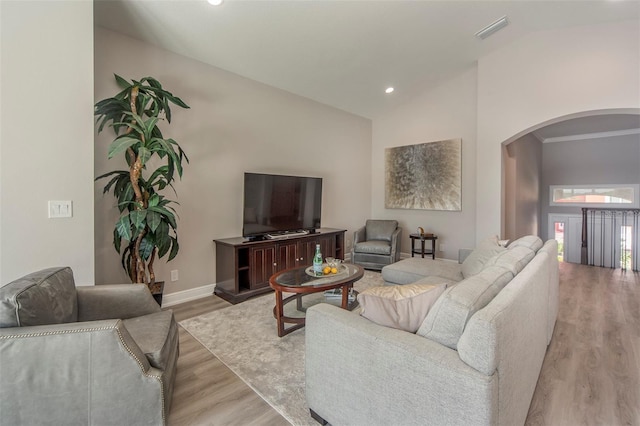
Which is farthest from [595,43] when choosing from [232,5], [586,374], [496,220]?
[232,5]

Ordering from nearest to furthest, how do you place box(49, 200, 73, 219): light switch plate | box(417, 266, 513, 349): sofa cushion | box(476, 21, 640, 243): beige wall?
1. box(417, 266, 513, 349): sofa cushion
2. box(49, 200, 73, 219): light switch plate
3. box(476, 21, 640, 243): beige wall

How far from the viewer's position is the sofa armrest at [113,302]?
6.35 feet

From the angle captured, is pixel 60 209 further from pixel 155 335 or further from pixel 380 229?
pixel 380 229

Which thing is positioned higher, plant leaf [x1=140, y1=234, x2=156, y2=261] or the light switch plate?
the light switch plate

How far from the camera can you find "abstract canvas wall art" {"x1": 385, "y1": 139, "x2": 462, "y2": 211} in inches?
202

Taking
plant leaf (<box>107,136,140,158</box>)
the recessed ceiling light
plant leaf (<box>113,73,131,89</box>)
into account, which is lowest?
plant leaf (<box>107,136,140,158</box>)

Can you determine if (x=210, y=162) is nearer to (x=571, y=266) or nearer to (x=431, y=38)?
(x=431, y=38)

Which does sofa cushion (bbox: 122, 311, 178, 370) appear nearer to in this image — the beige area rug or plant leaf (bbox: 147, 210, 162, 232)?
the beige area rug

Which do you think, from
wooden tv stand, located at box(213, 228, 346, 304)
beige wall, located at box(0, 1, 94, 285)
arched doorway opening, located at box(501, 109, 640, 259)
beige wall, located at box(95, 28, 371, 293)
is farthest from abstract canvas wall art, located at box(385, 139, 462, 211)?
beige wall, located at box(0, 1, 94, 285)

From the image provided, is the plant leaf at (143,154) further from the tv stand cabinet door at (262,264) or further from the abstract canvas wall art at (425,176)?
the abstract canvas wall art at (425,176)

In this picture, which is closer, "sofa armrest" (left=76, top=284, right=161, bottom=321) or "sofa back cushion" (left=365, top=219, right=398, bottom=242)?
"sofa armrest" (left=76, top=284, right=161, bottom=321)

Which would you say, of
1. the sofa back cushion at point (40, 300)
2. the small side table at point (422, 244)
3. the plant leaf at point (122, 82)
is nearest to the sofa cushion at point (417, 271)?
the small side table at point (422, 244)

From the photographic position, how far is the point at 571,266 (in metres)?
5.57

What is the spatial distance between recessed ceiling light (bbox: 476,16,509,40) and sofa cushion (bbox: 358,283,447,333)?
3.79m
